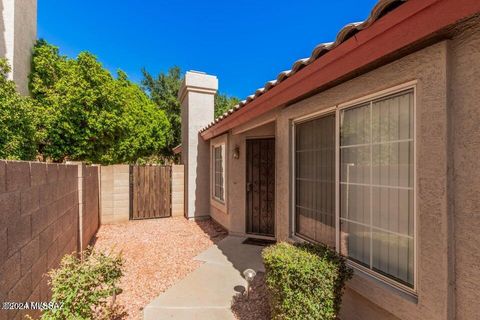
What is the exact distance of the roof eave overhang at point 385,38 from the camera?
1.88 m

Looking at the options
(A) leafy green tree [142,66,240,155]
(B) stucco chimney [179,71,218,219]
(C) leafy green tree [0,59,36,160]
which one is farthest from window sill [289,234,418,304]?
(A) leafy green tree [142,66,240,155]

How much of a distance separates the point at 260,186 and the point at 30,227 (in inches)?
233

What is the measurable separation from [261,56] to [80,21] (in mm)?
22293

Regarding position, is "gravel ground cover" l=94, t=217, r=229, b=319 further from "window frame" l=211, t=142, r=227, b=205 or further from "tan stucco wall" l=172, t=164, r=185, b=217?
"window frame" l=211, t=142, r=227, b=205

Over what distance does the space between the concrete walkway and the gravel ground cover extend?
0.84 feet

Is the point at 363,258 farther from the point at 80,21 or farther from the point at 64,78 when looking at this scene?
the point at 80,21

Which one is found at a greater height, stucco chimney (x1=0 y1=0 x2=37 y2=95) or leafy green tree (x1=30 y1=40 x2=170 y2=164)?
stucco chimney (x1=0 y1=0 x2=37 y2=95)

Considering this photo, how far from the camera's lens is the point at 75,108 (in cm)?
1196

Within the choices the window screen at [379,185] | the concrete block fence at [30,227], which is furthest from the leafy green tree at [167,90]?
the window screen at [379,185]

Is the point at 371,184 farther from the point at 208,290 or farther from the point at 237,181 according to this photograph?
the point at 237,181

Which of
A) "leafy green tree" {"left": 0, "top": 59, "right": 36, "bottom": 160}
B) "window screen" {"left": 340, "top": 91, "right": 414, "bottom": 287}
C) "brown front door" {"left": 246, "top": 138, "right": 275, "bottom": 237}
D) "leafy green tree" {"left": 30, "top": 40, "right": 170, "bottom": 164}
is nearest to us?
"window screen" {"left": 340, "top": 91, "right": 414, "bottom": 287}

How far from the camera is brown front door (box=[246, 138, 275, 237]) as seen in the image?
309 inches

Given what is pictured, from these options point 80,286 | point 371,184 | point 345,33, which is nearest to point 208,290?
point 80,286

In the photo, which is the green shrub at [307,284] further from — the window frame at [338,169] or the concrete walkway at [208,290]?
the concrete walkway at [208,290]
